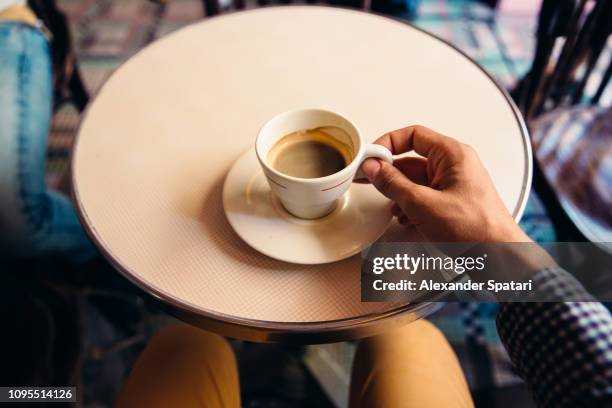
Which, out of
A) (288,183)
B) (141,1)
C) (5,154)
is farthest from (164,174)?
(141,1)

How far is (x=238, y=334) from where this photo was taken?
490 millimetres

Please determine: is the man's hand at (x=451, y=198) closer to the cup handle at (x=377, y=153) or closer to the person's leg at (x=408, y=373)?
the cup handle at (x=377, y=153)

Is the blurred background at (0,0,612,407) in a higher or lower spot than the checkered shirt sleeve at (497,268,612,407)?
lower

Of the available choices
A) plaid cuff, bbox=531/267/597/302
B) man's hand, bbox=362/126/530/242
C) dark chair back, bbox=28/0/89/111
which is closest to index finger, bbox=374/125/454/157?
man's hand, bbox=362/126/530/242

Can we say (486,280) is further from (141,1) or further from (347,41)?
(141,1)

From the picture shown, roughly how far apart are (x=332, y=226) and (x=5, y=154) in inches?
24.2

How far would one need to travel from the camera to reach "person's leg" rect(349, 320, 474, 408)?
577 millimetres

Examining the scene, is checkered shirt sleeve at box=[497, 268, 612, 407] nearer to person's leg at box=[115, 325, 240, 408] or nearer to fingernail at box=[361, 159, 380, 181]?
fingernail at box=[361, 159, 380, 181]

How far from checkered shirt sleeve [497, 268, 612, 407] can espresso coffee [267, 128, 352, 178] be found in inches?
9.8

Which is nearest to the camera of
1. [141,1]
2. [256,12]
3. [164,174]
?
[164,174]

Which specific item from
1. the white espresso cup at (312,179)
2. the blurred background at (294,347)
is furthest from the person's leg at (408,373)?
the white espresso cup at (312,179)

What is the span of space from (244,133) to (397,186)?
26 cm

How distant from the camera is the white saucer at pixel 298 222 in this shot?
1.65 feet

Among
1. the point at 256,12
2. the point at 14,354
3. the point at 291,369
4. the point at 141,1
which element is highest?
the point at 256,12
